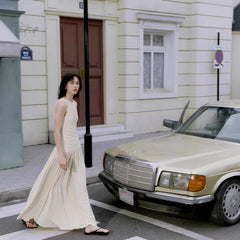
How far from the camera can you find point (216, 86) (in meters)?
14.0

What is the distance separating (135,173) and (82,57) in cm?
649

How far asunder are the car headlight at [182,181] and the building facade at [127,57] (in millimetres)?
5954

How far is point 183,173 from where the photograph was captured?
5.04 meters

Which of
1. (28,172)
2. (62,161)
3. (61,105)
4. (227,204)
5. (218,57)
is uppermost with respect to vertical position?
(218,57)

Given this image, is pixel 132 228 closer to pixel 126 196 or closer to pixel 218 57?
pixel 126 196

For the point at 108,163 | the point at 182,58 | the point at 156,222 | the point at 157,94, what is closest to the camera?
the point at 156,222

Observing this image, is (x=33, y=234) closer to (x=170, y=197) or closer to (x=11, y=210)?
(x=11, y=210)

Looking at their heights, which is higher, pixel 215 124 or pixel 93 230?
pixel 215 124

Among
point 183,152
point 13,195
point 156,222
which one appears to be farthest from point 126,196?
point 13,195

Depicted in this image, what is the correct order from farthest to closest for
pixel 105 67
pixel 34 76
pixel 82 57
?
pixel 105 67
pixel 82 57
pixel 34 76

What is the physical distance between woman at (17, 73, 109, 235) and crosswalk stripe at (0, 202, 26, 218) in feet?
2.60

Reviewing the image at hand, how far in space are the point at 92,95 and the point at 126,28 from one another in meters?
2.03

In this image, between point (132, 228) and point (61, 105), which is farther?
point (132, 228)

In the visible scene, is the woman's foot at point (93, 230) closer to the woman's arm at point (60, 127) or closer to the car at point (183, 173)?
the car at point (183, 173)
